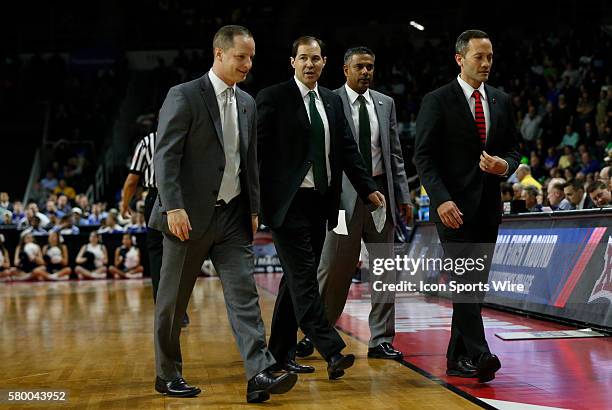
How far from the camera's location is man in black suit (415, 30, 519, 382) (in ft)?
16.1

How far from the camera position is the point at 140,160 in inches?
309

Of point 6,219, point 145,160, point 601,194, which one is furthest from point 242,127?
point 6,219

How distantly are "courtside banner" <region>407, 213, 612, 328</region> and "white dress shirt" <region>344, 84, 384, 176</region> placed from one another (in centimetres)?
225

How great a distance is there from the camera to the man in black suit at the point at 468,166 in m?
4.92

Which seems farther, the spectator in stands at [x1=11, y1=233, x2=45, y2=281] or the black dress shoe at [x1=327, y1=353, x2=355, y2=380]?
the spectator in stands at [x1=11, y1=233, x2=45, y2=281]

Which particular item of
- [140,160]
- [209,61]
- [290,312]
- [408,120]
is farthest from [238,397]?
[209,61]

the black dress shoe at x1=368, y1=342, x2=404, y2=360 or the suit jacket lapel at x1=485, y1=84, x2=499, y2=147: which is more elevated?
the suit jacket lapel at x1=485, y1=84, x2=499, y2=147

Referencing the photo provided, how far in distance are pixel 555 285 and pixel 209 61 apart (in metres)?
19.7

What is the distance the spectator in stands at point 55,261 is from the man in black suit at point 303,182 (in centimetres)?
1322

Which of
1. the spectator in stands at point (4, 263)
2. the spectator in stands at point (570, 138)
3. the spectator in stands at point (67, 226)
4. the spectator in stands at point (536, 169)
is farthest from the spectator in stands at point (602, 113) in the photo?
the spectator in stands at point (4, 263)

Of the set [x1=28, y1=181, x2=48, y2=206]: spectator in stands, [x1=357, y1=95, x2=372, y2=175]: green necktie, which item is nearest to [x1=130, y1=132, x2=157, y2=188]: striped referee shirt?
[x1=357, y1=95, x2=372, y2=175]: green necktie

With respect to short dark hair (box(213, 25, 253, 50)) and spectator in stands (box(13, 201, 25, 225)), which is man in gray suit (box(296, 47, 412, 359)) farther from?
spectator in stands (box(13, 201, 25, 225))

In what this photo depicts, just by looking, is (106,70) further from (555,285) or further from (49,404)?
(49,404)

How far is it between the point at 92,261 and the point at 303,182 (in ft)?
44.3
